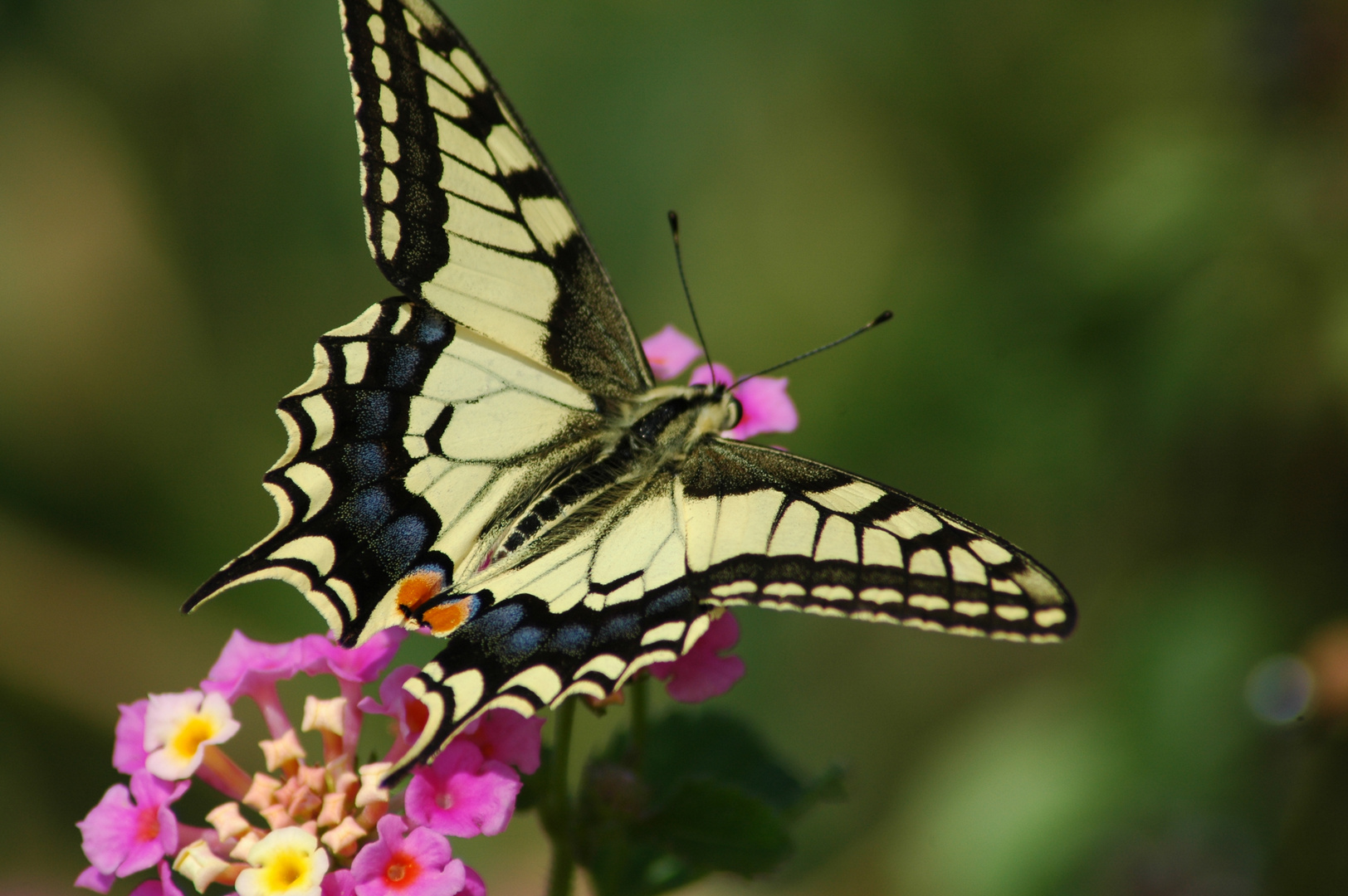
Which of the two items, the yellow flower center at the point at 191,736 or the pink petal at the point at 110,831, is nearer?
the pink petal at the point at 110,831

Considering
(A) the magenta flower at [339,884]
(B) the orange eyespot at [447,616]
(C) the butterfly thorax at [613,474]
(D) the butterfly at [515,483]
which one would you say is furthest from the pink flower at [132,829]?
(C) the butterfly thorax at [613,474]

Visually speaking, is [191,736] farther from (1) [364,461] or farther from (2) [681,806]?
(2) [681,806]

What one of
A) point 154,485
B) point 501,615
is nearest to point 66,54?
point 154,485

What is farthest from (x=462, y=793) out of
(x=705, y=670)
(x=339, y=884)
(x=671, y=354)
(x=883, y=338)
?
(x=883, y=338)

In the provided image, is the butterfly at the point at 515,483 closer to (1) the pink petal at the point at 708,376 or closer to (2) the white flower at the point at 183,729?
(1) the pink petal at the point at 708,376

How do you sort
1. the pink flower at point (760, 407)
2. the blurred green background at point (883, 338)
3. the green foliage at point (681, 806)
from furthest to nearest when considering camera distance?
the blurred green background at point (883, 338) → the pink flower at point (760, 407) → the green foliage at point (681, 806)

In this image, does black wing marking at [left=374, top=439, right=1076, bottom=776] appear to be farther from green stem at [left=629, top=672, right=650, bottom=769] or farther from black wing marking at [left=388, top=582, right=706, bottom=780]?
green stem at [left=629, top=672, right=650, bottom=769]

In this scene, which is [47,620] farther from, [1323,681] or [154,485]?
[1323,681]

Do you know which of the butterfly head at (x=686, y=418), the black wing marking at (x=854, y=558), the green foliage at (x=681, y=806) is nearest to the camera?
the black wing marking at (x=854, y=558)
